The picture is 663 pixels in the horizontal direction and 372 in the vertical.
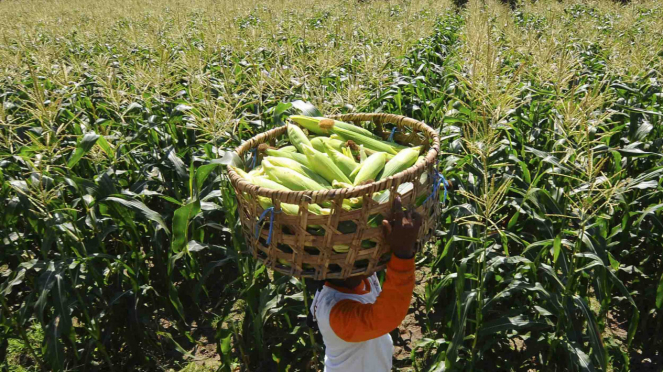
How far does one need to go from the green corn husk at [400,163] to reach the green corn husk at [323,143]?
0.37 meters

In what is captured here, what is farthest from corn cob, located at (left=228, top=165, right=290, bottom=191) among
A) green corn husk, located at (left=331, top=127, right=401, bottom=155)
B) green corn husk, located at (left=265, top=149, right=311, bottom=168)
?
green corn husk, located at (left=331, top=127, right=401, bottom=155)

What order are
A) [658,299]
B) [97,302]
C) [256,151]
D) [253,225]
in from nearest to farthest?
[253,225], [256,151], [658,299], [97,302]

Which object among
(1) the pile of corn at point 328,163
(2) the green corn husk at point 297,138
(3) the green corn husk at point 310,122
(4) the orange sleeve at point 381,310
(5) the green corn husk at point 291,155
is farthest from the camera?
(3) the green corn husk at point 310,122

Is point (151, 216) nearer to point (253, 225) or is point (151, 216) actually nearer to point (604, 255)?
point (253, 225)

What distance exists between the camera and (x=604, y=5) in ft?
56.3

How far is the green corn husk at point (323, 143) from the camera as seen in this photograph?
97.3 inches

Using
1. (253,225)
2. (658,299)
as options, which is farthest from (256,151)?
(658,299)

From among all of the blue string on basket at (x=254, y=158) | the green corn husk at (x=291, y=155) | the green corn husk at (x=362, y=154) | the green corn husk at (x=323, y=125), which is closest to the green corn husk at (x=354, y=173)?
the green corn husk at (x=362, y=154)

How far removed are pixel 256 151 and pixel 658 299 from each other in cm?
282

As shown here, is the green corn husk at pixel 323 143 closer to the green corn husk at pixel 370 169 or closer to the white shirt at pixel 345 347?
the green corn husk at pixel 370 169

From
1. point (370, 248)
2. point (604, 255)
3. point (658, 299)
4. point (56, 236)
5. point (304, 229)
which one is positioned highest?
point (304, 229)

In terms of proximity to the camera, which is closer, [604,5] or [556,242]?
[556,242]

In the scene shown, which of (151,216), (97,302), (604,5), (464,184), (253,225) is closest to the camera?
(253,225)

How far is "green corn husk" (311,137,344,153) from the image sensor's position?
2471 mm
